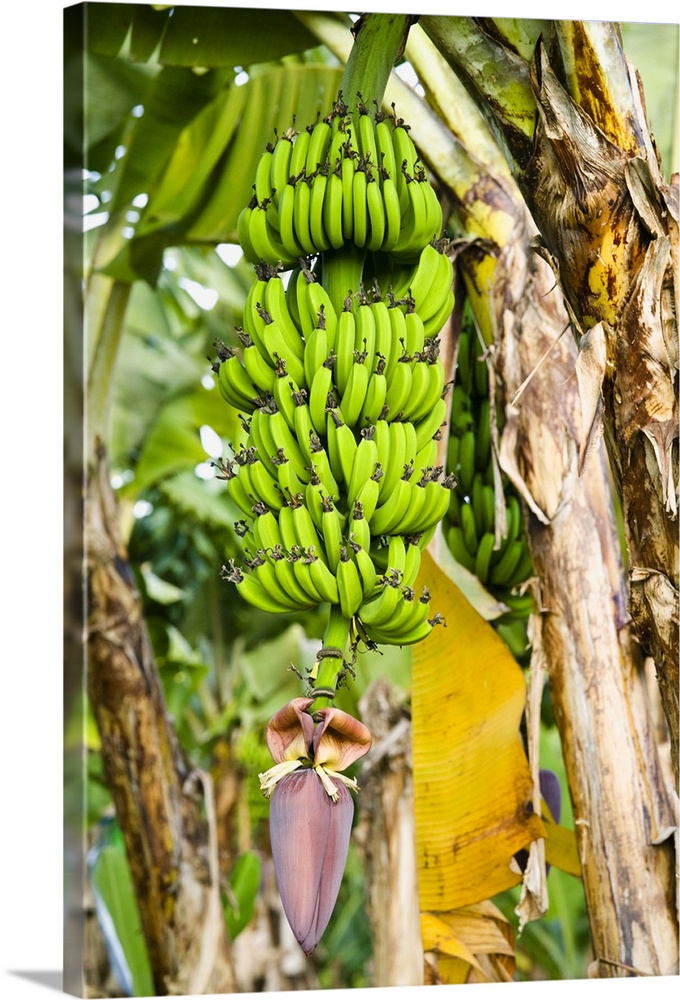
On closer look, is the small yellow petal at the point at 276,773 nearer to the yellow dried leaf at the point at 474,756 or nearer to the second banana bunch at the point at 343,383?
the second banana bunch at the point at 343,383

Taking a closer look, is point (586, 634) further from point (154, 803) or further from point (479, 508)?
point (154, 803)

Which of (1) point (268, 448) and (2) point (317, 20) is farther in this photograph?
(2) point (317, 20)

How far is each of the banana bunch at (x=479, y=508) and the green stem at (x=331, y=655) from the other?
1.66ft

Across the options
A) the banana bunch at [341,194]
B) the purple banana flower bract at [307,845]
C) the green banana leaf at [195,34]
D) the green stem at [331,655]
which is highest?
the green banana leaf at [195,34]

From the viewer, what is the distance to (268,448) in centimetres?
291

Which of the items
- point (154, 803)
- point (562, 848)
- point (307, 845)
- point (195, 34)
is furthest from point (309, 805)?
point (195, 34)

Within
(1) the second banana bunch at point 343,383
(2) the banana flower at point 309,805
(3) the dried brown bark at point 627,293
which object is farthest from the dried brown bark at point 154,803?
(3) the dried brown bark at point 627,293

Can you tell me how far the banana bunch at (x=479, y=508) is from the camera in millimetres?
3332

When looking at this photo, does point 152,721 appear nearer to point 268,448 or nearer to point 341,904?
point 341,904

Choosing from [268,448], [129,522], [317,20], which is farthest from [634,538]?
[317,20]

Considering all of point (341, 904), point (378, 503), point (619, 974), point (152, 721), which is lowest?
point (619, 974)

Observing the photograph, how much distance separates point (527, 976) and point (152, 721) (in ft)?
3.76

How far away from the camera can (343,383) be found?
286 cm

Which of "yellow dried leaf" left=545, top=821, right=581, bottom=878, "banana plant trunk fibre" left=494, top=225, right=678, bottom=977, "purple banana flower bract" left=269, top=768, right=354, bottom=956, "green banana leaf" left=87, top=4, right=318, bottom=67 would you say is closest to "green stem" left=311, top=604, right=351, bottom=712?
"purple banana flower bract" left=269, top=768, right=354, bottom=956
